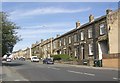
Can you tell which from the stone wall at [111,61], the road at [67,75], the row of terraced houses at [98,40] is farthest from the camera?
the row of terraced houses at [98,40]

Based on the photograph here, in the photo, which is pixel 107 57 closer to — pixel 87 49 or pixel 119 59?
pixel 119 59

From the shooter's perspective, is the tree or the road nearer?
the road

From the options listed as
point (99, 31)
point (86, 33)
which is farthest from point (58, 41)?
point (99, 31)

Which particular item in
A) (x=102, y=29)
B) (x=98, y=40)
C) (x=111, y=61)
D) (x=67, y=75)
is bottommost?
(x=67, y=75)

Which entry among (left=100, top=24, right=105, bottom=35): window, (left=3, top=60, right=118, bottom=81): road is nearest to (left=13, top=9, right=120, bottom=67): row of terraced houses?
(left=100, top=24, right=105, bottom=35): window

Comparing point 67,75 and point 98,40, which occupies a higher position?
point 98,40

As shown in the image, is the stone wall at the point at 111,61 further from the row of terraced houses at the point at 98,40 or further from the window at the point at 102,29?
the window at the point at 102,29

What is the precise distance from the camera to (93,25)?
188ft

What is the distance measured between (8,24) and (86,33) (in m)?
18.6

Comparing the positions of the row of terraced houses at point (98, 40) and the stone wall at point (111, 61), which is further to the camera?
the row of terraced houses at point (98, 40)

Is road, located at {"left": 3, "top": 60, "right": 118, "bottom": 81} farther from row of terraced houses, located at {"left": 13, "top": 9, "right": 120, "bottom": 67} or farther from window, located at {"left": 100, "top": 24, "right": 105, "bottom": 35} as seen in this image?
window, located at {"left": 100, "top": 24, "right": 105, "bottom": 35}

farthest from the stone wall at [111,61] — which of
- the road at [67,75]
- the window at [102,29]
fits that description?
the window at [102,29]

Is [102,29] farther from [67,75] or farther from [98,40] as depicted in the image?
[67,75]

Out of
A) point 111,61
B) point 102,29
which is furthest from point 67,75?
point 102,29
